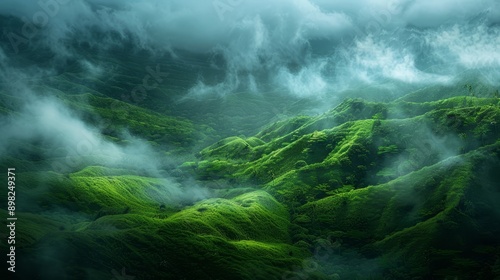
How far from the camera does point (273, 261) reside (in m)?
190

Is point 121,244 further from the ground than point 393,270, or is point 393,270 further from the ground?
point 121,244

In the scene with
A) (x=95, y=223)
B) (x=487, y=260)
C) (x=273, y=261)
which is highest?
(x=95, y=223)

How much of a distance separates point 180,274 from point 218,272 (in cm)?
1663

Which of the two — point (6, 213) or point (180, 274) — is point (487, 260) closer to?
point (180, 274)

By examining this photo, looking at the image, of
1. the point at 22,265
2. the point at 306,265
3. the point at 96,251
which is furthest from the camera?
the point at 306,265

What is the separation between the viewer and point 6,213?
602 feet

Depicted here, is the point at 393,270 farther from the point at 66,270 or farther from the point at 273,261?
the point at 66,270

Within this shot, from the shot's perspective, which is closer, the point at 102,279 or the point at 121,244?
the point at 102,279

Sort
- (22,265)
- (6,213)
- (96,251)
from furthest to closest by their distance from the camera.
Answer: (6,213), (96,251), (22,265)

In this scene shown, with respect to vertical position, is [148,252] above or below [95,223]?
below

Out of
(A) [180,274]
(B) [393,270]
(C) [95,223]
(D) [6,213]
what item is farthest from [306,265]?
(D) [6,213]

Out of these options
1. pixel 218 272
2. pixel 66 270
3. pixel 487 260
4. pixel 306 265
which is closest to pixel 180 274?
pixel 218 272

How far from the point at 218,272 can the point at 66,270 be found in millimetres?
59102

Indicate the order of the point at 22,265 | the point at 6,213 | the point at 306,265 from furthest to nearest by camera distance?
1. the point at 306,265
2. the point at 6,213
3. the point at 22,265
